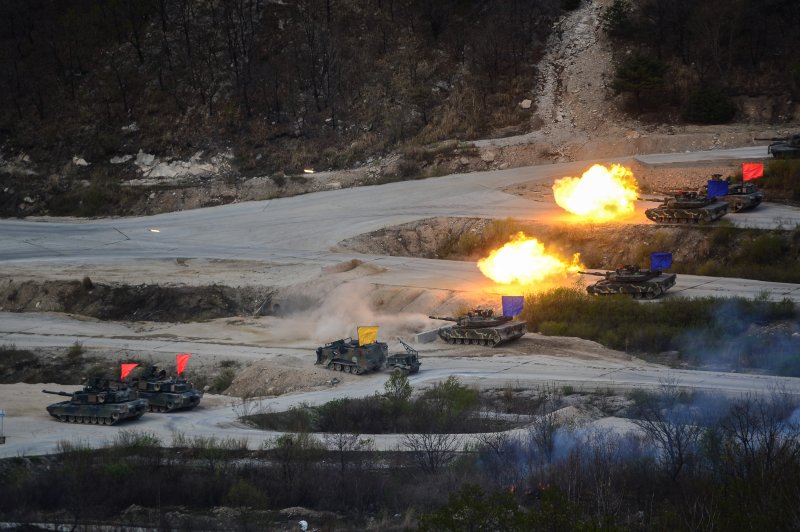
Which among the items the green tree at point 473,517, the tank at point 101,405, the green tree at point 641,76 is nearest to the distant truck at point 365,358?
the tank at point 101,405

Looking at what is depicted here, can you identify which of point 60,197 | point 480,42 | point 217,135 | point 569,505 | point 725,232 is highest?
point 480,42

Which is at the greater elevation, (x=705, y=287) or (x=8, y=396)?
(x=705, y=287)

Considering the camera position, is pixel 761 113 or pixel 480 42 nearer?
pixel 761 113

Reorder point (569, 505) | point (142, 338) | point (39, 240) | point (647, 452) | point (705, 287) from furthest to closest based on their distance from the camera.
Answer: point (39, 240) → point (142, 338) → point (705, 287) → point (647, 452) → point (569, 505)

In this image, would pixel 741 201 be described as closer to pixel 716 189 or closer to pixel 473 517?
pixel 716 189

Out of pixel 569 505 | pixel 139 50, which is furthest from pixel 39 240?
pixel 569 505

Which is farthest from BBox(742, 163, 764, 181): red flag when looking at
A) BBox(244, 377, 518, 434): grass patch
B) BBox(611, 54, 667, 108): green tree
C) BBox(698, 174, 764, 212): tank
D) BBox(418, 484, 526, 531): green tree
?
BBox(418, 484, 526, 531): green tree

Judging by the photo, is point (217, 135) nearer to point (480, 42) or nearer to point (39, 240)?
point (39, 240)

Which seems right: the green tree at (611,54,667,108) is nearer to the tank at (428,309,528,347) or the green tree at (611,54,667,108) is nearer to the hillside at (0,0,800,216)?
the hillside at (0,0,800,216)

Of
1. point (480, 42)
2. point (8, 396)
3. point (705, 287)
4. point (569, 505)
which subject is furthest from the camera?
point (480, 42)
